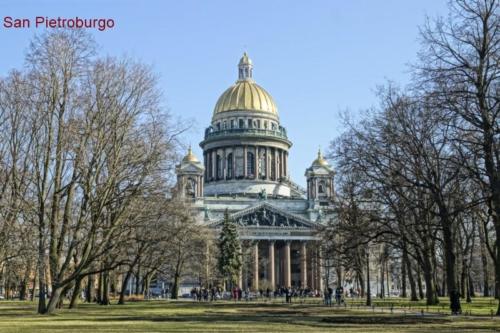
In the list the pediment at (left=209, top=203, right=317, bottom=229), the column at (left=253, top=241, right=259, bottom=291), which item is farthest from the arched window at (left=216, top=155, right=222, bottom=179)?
the column at (left=253, top=241, right=259, bottom=291)

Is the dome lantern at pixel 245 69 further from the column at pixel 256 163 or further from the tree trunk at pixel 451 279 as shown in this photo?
the tree trunk at pixel 451 279

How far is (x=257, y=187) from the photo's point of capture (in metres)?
129

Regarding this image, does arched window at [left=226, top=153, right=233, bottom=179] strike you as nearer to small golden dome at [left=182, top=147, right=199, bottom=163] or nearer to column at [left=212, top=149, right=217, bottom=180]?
column at [left=212, top=149, right=217, bottom=180]

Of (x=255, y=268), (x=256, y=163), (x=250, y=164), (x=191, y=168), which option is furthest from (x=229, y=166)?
(x=255, y=268)

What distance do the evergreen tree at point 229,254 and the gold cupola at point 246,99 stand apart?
161ft

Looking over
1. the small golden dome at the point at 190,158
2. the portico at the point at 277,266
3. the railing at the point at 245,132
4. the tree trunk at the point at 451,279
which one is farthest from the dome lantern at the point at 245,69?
the tree trunk at the point at 451,279

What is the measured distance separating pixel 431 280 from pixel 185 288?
66.5 m

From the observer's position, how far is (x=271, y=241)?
118 meters

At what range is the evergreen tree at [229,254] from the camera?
8700 cm

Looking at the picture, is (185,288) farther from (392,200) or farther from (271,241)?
(392,200)

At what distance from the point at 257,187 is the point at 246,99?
16.9 metres

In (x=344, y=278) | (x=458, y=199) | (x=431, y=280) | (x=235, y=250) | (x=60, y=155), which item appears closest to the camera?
(x=60, y=155)

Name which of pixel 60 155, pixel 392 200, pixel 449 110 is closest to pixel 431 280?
pixel 392 200

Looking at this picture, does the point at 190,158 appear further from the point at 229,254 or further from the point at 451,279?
the point at 451,279
